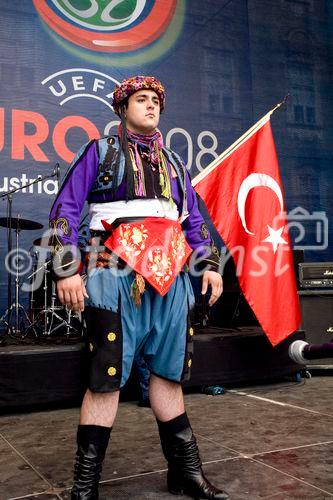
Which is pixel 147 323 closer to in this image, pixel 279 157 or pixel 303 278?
pixel 303 278

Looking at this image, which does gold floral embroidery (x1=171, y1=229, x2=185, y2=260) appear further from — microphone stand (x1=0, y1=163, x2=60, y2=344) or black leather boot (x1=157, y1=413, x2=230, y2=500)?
microphone stand (x1=0, y1=163, x2=60, y2=344)

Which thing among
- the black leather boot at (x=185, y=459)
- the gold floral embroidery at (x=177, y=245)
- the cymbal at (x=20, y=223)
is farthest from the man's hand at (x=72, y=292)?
the cymbal at (x=20, y=223)

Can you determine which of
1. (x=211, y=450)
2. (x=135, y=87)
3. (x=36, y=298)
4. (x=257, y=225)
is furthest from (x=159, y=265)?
(x=36, y=298)

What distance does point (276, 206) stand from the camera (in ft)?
13.2

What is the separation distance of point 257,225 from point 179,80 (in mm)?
2601

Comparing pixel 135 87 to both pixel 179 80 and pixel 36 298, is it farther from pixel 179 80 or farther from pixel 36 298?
pixel 179 80

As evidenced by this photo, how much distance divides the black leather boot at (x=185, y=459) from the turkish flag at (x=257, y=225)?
6.67 feet

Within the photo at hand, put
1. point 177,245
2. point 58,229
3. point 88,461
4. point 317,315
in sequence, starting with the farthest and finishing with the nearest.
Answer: point 317,315 < point 177,245 < point 58,229 < point 88,461

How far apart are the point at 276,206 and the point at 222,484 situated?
255cm

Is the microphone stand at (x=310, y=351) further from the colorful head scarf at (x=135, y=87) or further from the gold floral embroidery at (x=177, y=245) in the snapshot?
the colorful head scarf at (x=135, y=87)

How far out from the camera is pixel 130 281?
1.76 meters

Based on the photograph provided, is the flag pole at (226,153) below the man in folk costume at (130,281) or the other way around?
the other way around

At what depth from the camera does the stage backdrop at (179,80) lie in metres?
5.12

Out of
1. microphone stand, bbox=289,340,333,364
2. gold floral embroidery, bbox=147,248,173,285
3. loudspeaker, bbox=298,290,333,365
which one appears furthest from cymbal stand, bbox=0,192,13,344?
microphone stand, bbox=289,340,333,364
